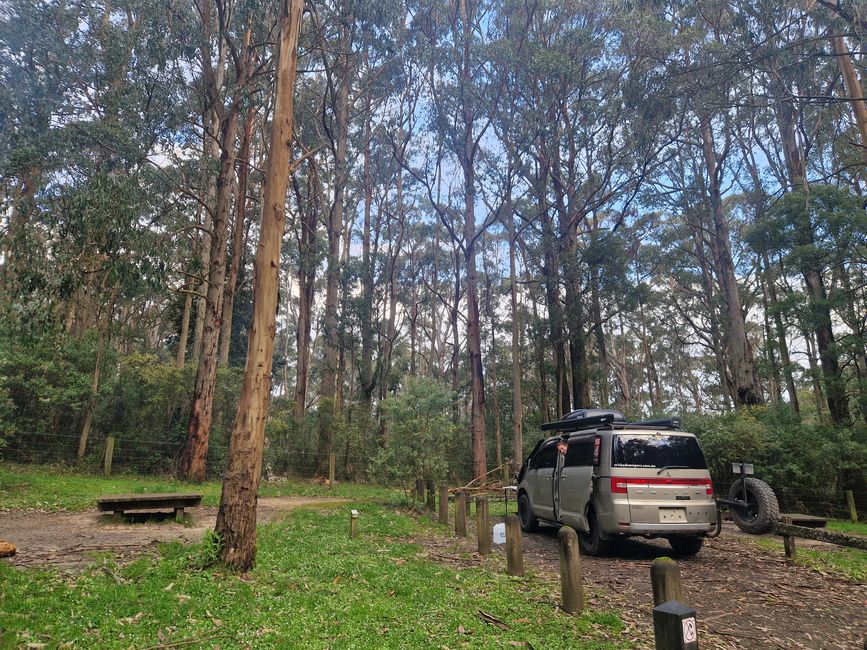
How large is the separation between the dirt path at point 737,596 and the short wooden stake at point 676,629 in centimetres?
192

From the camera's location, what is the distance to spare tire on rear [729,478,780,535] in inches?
251

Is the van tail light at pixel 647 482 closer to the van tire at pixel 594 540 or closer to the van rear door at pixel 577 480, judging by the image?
the van rear door at pixel 577 480

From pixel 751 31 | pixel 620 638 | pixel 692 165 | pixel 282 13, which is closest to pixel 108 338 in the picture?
pixel 282 13

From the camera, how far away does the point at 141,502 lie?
8.64 m

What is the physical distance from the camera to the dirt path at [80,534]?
228 inches

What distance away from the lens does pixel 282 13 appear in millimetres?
7086

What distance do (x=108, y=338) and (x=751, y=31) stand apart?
2200 cm

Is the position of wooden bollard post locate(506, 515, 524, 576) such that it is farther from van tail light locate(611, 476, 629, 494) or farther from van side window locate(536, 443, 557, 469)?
van side window locate(536, 443, 557, 469)

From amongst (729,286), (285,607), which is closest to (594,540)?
(285,607)

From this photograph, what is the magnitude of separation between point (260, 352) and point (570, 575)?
13.4ft

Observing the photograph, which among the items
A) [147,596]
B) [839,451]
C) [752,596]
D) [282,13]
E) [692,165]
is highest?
[692,165]

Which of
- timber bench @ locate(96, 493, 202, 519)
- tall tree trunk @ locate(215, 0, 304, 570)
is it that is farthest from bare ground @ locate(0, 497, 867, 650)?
tall tree trunk @ locate(215, 0, 304, 570)

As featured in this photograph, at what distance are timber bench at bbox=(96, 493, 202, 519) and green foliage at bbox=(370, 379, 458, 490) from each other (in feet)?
16.3

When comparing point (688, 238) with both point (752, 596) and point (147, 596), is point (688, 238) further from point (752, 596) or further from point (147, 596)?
point (147, 596)
